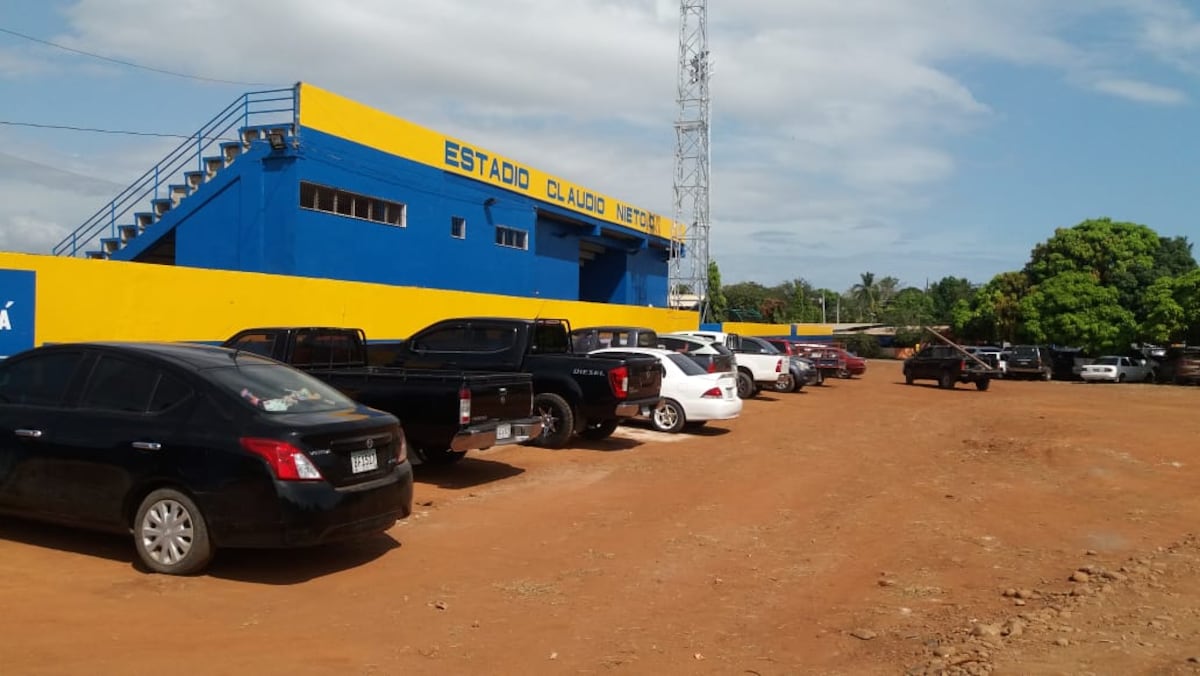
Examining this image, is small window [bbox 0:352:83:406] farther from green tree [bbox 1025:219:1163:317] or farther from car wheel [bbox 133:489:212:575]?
green tree [bbox 1025:219:1163:317]

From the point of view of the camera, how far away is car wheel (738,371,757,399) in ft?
86.5

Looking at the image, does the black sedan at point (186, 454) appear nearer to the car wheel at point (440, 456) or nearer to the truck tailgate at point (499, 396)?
the truck tailgate at point (499, 396)

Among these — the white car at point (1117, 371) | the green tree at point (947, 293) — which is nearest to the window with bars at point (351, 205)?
the white car at point (1117, 371)

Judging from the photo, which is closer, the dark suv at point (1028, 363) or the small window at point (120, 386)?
the small window at point (120, 386)

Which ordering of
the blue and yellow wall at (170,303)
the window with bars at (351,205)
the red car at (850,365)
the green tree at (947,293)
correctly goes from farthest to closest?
the green tree at (947,293)
the red car at (850,365)
the window with bars at (351,205)
the blue and yellow wall at (170,303)

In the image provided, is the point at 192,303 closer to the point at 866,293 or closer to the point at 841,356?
the point at 841,356

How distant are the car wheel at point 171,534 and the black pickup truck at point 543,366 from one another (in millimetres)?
7345

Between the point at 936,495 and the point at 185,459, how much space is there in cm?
831

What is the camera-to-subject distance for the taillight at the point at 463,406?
382 inches

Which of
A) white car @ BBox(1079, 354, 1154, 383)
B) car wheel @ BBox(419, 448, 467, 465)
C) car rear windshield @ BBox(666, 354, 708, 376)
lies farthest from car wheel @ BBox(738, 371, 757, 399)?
white car @ BBox(1079, 354, 1154, 383)

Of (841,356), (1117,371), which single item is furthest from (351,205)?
(1117,371)

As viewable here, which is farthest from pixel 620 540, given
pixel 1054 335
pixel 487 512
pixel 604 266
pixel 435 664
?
pixel 1054 335

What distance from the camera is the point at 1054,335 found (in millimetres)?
50156

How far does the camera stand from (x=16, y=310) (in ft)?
37.1
